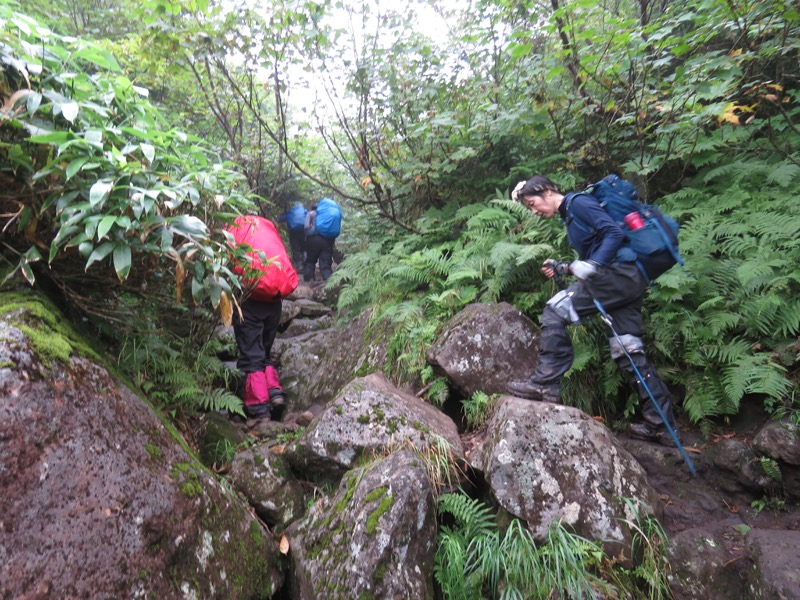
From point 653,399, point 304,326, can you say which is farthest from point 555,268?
point 304,326

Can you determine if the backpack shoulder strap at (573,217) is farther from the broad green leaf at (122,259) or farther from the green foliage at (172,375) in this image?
the green foliage at (172,375)

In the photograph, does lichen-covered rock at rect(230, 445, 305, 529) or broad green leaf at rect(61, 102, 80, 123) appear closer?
broad green leaf at rect(61, 102, 80, 123)

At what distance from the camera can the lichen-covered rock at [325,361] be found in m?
5.66

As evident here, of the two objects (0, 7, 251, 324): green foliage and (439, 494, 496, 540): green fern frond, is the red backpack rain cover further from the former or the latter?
(439, 494, 496, 540): green fern frond

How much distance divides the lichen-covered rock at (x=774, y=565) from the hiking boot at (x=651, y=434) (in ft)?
3.55

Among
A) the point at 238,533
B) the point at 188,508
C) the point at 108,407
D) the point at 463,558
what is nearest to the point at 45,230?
the point at 108,407

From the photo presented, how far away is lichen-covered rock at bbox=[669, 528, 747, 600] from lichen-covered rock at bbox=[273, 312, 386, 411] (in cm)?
341

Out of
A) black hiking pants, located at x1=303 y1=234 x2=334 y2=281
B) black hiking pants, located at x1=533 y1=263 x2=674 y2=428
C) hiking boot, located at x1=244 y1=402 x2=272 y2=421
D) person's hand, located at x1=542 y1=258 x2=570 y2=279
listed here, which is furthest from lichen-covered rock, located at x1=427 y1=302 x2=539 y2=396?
black hiking pants, located at x1=303 y1=234 x2=334 y2=281

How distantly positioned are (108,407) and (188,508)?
2.51 ft

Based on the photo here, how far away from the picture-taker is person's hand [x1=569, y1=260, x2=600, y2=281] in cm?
391

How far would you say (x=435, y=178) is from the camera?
7309 millimetres

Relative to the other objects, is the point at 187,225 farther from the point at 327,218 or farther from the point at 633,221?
the point at 327,218

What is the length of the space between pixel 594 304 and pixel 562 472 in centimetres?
160

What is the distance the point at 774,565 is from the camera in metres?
2.58
